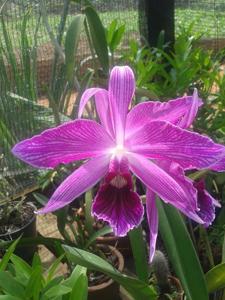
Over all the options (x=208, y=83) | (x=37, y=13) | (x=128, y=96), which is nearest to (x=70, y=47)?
(x=128, y=96)

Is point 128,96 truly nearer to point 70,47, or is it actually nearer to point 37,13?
point 70,47

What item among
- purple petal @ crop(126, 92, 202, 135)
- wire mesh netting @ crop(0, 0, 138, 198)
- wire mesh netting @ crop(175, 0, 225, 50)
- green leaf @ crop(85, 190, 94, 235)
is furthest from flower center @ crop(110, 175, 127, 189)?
wire mesh netting @ crop(175, 0, 225, 50)

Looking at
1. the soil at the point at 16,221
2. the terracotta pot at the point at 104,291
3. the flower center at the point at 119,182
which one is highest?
the flower center at the point at 119,182

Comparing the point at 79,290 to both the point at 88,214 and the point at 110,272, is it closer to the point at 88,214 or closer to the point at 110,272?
the point at 110,272

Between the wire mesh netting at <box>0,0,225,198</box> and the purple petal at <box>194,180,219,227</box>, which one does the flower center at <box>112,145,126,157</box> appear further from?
the wire mesh netting at <box>0,0,225,198</box>

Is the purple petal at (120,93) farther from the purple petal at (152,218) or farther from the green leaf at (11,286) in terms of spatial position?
the green leaf at (11,286)

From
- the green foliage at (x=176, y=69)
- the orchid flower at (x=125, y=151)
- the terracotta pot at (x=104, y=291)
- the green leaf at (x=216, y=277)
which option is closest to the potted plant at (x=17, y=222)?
the terracotta pot at (x=104, y=291)

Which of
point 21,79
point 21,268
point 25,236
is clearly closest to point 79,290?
point 21,268
